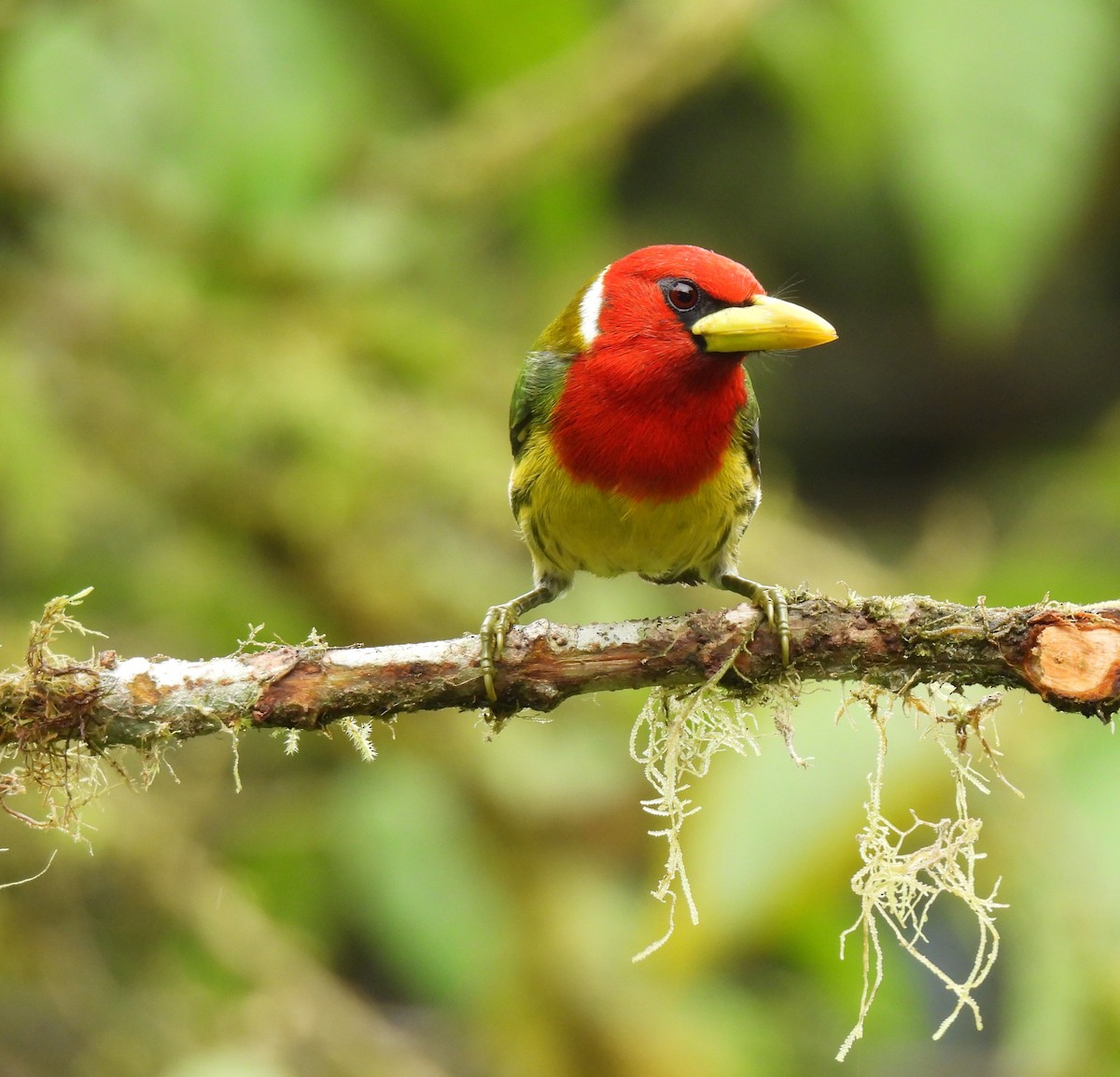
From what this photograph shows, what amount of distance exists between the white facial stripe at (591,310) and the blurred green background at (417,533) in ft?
2.00

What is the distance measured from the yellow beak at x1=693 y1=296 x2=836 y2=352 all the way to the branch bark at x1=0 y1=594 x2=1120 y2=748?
0.64 m

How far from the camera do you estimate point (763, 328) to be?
269 centimetres

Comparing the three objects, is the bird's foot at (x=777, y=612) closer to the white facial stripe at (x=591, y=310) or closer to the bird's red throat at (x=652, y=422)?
the bird's red throat at (x=652, y=422)

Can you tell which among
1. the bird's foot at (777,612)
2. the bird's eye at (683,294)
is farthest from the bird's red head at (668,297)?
the bird's foot at (777,612)

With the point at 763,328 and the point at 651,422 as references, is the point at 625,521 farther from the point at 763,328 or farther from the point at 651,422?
the point at 763,328

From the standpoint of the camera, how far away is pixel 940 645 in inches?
83.0

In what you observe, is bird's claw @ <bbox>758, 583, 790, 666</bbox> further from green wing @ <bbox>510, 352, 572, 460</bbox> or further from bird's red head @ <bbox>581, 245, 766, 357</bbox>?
green wing @ <bbox>510, 352, 572, 460</bbox>

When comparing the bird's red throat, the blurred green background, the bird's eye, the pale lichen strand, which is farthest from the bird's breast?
the blurred green background

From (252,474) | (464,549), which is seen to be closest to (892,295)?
(464,549)

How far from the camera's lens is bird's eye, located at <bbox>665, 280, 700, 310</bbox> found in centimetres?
286

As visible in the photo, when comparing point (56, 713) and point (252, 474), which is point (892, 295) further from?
point (56, 713)

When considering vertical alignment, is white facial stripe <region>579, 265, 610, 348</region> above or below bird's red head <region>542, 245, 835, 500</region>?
above

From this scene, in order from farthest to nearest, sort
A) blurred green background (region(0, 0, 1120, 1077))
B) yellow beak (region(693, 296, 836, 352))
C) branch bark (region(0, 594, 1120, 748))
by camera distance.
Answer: blurred green background (region(0, 0, 1120, 1077))
yellow beak (region(693, 296, 836, 352))
branch bark (region(0, 594, 1120, 748))

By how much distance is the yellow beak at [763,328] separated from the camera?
2646 millimetres
